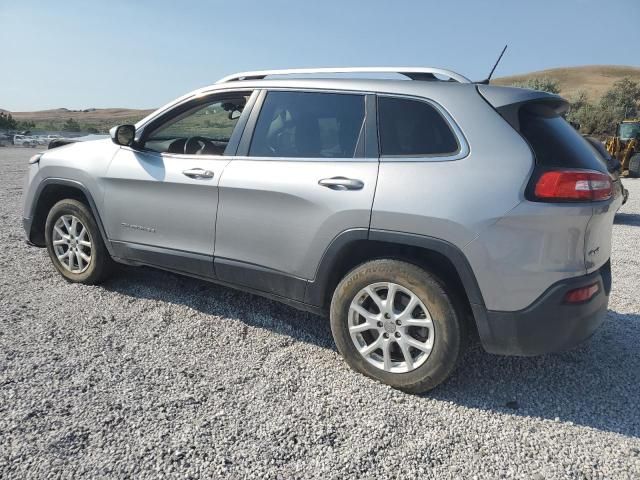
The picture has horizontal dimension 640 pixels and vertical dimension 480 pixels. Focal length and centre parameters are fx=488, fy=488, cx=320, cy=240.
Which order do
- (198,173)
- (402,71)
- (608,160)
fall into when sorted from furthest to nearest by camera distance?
(608,160) < (198,173) < (402,71)

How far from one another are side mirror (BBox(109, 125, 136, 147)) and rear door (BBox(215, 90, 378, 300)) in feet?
3.25

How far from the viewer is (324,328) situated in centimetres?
371

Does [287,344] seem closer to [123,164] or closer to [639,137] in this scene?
[123,164]

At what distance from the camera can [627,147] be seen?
1500cm

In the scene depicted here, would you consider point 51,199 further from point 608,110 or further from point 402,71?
point 608,110

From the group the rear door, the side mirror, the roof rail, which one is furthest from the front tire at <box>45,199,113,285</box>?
the roof rail

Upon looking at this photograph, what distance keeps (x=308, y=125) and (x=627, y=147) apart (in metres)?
15.4

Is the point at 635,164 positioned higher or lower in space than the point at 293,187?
lower

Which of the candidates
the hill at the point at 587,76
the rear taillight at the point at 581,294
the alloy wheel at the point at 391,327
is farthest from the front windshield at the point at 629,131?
the hill at the point at 587,76

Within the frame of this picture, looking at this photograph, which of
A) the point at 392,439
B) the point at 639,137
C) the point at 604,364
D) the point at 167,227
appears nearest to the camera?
the point at 392,439

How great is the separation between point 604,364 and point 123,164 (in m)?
3.74

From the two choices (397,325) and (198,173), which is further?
(198,173)

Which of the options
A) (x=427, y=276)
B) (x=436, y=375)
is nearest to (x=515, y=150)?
(x=427, y=276)

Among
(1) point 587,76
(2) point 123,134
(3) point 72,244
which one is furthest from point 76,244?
(1) point 587,76
